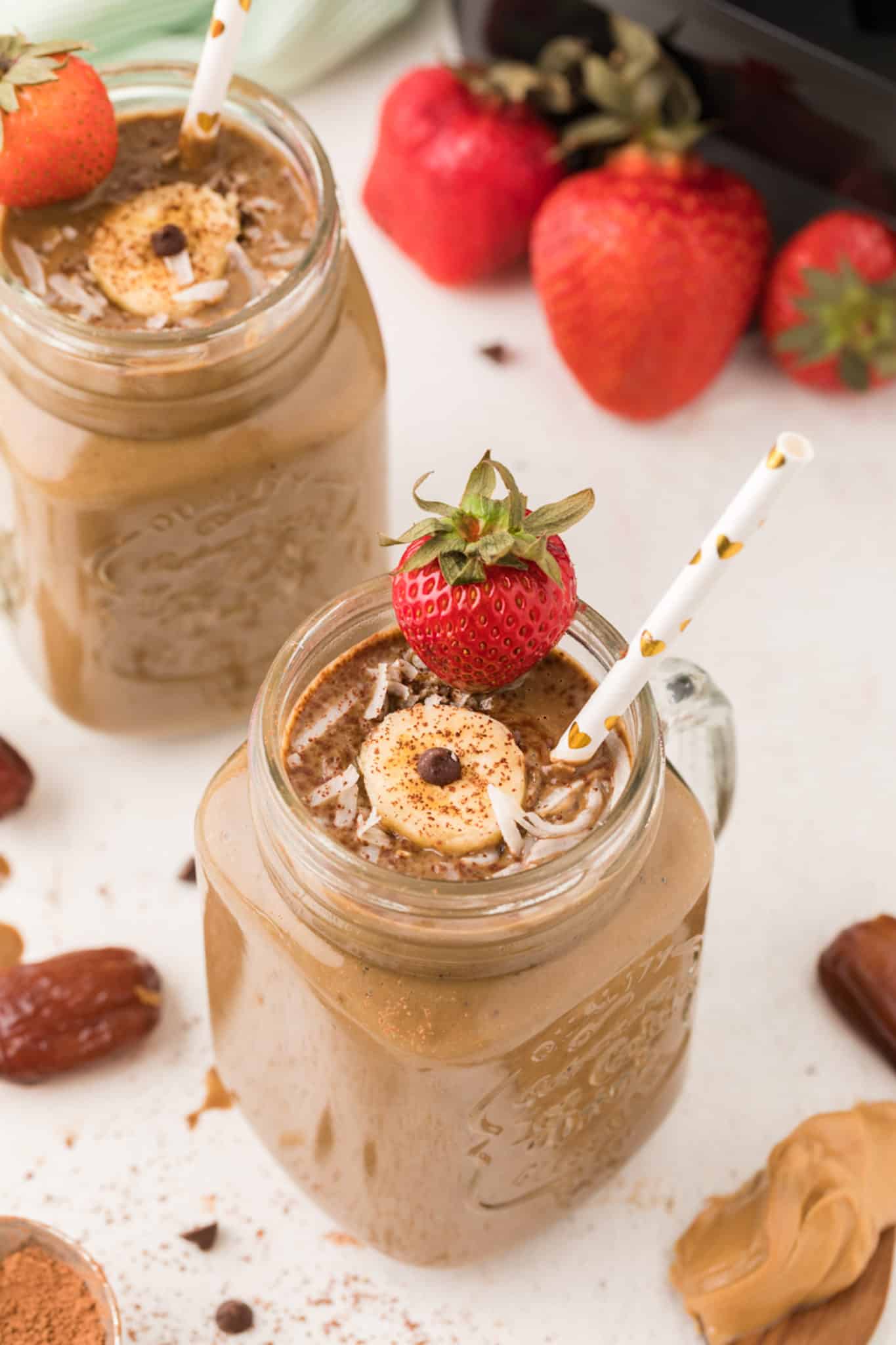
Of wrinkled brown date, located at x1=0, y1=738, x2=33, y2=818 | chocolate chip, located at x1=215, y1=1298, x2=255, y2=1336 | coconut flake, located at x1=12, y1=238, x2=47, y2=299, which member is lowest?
chocolate chip, located at x1=215, y1=1298, x2=255, y2=1336

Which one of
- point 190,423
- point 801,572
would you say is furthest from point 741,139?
point 190,423

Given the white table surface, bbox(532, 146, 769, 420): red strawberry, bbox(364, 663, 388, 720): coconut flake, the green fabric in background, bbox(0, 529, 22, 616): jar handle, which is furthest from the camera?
the green fabric in background

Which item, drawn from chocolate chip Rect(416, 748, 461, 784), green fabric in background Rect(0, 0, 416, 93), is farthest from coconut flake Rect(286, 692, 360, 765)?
green fabric in background Rect(0, 0, 416, 93)

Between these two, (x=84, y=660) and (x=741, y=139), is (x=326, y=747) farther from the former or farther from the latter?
(x=741, y=139)

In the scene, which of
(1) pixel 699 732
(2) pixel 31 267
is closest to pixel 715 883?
(1) pixel 699 732

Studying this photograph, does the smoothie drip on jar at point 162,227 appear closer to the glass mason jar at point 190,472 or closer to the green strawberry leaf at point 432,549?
the glass mason jar at point 190,472

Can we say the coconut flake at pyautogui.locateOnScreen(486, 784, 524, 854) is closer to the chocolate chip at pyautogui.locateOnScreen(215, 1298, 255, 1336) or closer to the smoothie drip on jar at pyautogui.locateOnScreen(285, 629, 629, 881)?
the smoothie drip on jar at pyautogui.locateOnScreen(285, 629, 629, 881)

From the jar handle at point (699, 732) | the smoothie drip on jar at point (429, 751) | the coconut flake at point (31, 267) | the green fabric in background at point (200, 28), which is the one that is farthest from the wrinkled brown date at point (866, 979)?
the green fabric in background at point (200, 28)
